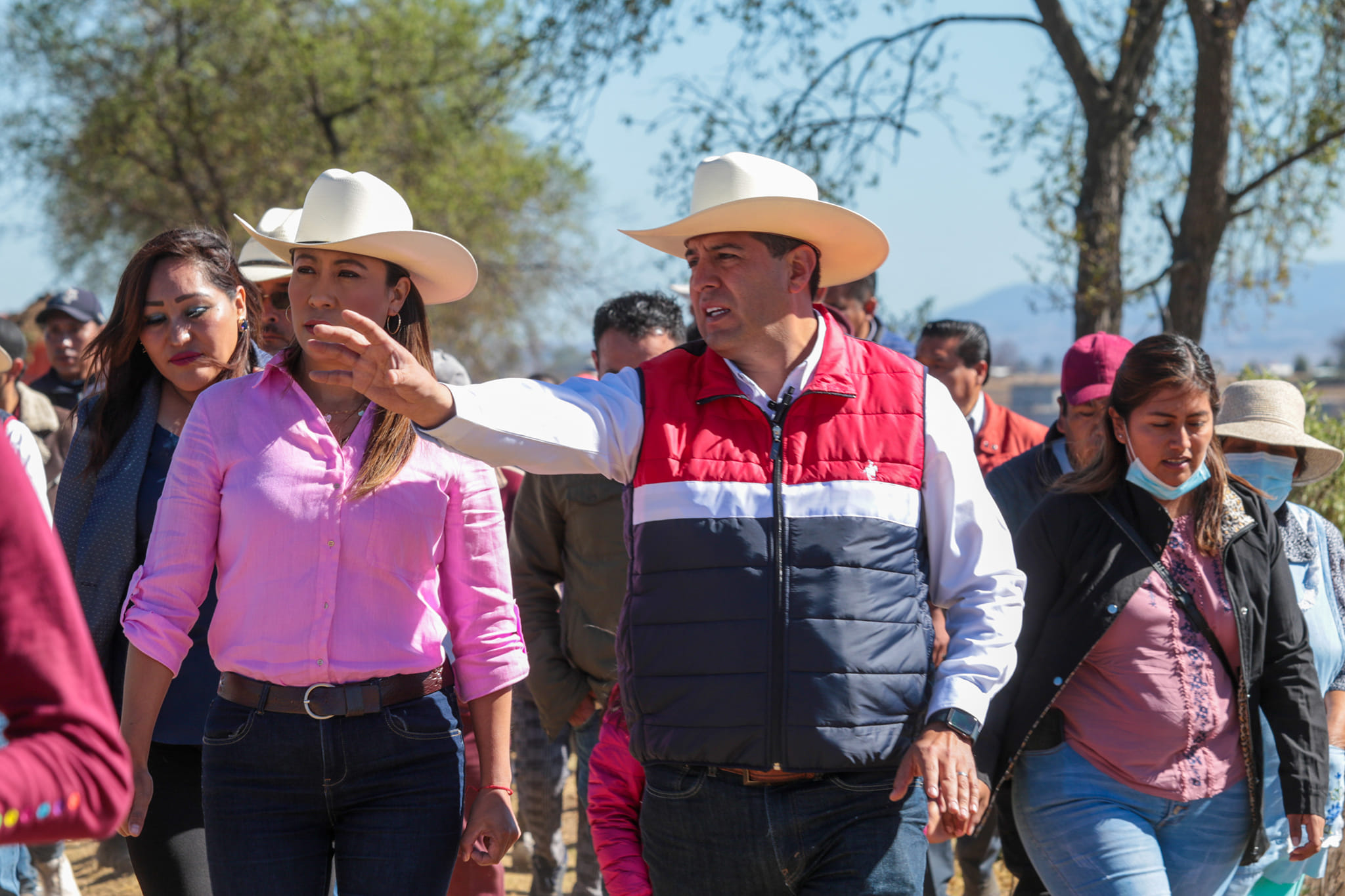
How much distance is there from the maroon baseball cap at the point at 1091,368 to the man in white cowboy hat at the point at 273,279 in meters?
2.96

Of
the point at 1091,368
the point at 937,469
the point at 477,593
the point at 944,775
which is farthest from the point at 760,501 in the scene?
the point at 1091,368

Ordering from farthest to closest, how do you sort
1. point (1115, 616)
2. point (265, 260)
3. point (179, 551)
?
point (265, 260) → point (1115, 616) → point (179, 551)

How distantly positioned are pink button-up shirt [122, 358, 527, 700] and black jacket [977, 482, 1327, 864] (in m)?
1.46

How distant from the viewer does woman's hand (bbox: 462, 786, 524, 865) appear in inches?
120

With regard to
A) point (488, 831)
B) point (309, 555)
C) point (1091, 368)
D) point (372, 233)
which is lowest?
point (488, 831)

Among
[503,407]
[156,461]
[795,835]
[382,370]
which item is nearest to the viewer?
[382,370]

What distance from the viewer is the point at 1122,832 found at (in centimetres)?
351

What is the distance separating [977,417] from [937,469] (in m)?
3.44

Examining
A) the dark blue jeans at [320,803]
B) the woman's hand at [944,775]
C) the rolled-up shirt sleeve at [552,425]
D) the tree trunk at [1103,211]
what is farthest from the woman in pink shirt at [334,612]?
the tree trunk at [1103,211]

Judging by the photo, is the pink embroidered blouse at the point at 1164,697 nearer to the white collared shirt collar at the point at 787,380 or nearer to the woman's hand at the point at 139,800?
the white collared shirt collar at the point at 787,380

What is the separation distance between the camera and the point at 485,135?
2255cm

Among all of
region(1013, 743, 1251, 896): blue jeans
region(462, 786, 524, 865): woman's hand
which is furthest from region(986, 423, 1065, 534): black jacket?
region(462, 786, 524, 865): woman's hand

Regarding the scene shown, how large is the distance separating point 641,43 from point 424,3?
11404 mm

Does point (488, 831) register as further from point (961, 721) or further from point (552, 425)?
point (961, 721)
